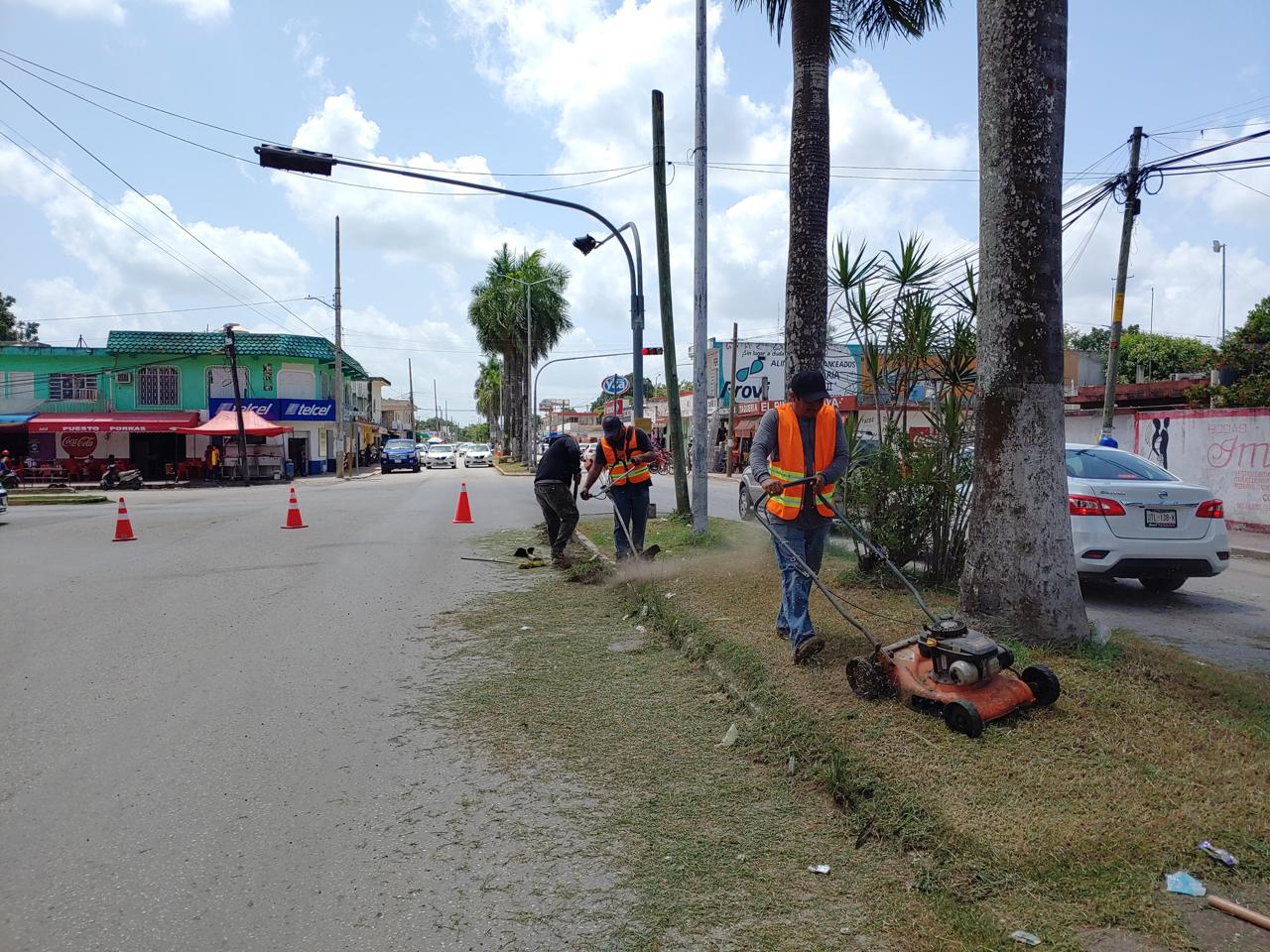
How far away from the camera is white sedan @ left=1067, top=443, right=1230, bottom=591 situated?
802 cm

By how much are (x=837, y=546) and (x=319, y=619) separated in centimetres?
614

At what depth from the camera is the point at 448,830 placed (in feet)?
12.5

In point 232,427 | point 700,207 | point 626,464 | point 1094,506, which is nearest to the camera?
point 1094,506

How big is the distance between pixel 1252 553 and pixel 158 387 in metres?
43.2

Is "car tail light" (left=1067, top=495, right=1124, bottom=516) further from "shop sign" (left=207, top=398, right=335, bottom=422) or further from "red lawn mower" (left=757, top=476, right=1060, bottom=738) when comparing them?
"shop sign" (left=207, top=398, right=335, bottom=422)

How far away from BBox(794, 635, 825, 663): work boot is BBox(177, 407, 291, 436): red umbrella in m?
35.1

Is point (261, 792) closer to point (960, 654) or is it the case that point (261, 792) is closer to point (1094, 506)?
point (960, 654)

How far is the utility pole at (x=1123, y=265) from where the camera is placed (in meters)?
17.2

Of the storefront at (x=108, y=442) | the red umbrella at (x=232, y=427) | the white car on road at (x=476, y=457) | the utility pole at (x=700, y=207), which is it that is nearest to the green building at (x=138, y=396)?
the storefront at (x=108, y=442)

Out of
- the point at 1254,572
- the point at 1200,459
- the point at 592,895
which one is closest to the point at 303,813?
the point at 592,895

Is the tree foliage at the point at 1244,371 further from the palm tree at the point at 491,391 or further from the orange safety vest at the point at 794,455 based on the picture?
the palm tree at the point at 491,391

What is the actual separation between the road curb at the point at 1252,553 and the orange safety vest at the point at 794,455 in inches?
432

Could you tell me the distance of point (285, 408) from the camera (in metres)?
44.2

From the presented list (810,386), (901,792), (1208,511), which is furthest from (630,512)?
(901,792)
